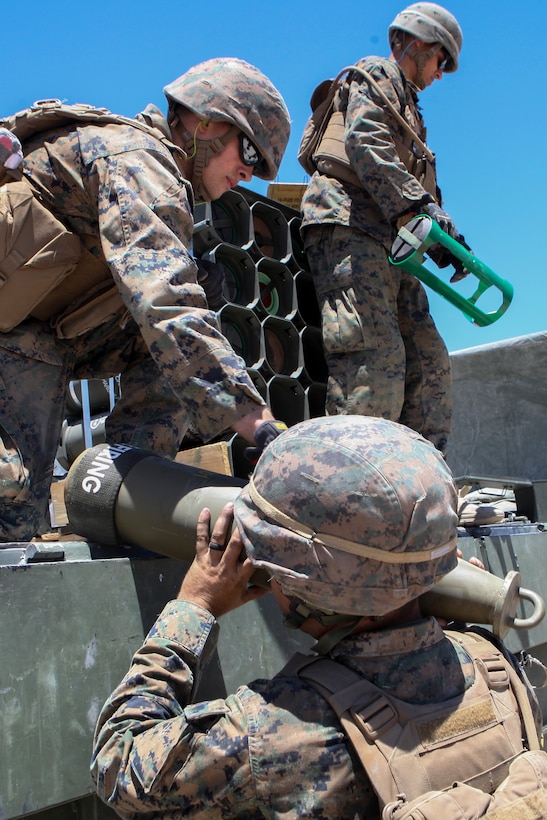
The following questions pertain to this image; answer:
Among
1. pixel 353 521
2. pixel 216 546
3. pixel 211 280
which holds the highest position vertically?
pixel 211 280

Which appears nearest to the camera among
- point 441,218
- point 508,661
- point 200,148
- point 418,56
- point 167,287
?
point 508,661

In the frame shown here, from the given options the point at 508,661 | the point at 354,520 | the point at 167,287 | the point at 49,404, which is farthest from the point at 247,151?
the point at 508,661

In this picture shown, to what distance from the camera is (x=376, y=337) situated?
3377mm

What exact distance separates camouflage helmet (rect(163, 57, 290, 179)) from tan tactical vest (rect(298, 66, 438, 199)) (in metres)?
1.06

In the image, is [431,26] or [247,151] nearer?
[247,151]

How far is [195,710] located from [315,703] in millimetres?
182

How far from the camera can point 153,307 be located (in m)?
1.91

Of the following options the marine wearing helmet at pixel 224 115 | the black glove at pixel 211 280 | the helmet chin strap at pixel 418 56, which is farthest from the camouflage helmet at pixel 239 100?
the helmet chin strap at pixel 418 56

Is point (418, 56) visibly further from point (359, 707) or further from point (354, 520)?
point (359, 707)

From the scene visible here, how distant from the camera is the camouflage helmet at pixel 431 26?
3.75m

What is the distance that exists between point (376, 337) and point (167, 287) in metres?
1.59

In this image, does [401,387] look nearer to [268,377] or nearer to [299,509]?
[268,377]

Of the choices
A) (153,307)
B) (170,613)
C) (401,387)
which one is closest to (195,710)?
(170,613)

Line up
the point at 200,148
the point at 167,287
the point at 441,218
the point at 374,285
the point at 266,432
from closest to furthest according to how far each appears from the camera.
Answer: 1. the point at 266,432
2. the point at 167,287
3. the point at 200,148
4. the point at 441,218
5. the point at 374,285
